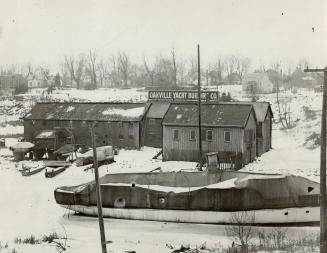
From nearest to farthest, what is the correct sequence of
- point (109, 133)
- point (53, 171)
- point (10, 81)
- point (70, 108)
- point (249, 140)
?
point (53, 171)
point (249, 140)
point (109, 133)
point (70, 108)
point (10, 81)

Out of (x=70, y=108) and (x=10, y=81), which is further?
(x=10, y=81)

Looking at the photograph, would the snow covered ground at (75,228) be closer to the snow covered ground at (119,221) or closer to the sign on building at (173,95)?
the snow covered ground at (119,221)

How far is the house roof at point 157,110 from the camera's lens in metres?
44.0

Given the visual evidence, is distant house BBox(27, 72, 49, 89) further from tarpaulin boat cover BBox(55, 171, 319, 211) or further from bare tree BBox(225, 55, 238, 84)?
tarpaulin boat cover BBox(55, 171, 319, 211)

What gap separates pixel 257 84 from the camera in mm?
86312

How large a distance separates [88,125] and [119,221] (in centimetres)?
2212

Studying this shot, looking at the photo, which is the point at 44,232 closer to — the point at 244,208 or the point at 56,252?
the point at 56,252

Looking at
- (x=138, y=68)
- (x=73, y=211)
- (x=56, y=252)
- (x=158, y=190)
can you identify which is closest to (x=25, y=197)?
(x=73, y=211)

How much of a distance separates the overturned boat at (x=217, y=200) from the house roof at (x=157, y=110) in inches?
770

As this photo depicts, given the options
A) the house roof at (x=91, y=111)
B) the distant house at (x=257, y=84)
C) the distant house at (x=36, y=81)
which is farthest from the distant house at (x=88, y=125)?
the distant house at (x=36, y=81)

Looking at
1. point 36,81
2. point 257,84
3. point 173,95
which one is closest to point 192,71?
point 257,84

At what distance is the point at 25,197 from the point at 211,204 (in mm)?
12128

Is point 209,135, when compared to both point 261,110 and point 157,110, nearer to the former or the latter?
point 261,110

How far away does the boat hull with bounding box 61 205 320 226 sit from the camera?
845 inches
